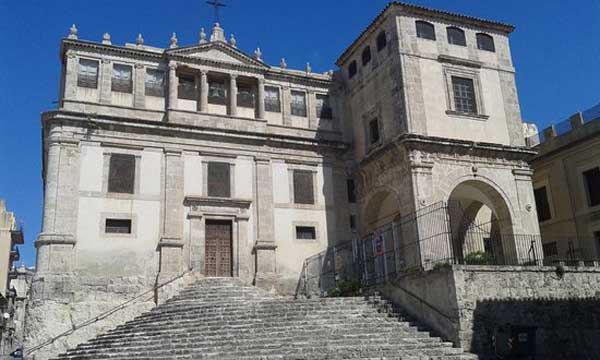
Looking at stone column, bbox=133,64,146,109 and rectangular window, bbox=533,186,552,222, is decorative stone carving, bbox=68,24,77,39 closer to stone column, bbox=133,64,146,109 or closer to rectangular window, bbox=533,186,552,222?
stone column, bbox=133,64,146,109

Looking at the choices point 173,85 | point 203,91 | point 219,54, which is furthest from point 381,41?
point 173,85

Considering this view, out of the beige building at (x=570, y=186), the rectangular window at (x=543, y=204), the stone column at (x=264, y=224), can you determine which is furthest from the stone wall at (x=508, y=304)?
the rectangular window at (x=543, y=204)

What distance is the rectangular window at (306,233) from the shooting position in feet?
87.5

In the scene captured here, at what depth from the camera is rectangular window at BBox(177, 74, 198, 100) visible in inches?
1065

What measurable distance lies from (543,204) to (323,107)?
12.3 m

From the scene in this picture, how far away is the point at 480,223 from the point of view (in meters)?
29.7

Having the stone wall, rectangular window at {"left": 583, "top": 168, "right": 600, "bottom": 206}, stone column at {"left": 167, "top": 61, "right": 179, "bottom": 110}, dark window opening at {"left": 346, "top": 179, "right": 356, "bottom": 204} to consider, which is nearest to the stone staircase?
the stone wall

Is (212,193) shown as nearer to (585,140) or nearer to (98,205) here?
(98,205)

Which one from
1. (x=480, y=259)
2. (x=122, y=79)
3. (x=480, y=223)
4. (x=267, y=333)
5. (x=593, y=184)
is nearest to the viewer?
(x=267, y=333)

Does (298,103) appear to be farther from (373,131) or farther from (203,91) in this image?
(203,91)

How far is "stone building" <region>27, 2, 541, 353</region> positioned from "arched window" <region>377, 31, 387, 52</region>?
0.17 meters

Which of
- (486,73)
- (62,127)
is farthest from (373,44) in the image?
(62,127)

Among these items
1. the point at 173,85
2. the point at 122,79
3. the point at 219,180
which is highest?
the point at 122,79

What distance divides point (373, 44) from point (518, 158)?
853cm
